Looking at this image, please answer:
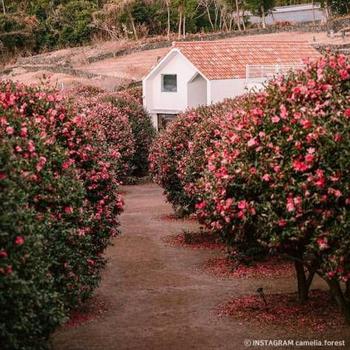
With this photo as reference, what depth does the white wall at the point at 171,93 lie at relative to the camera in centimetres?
4950

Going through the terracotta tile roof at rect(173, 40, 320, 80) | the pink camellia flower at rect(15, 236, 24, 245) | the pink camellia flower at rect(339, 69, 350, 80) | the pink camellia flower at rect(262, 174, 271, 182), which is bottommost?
the pink camellia flower at rect(15, 236, 24, 245)

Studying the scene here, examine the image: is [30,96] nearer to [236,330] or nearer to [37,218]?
[37,218]

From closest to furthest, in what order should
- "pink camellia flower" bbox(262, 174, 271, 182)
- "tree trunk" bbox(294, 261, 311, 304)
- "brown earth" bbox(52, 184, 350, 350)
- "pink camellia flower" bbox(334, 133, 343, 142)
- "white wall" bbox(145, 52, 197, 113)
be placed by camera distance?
1. "pink camellia flower" bbox(334, 133, 343, 142)
2. "pink camellia flower" bbox(262, 174, 271, 182)
3. "brown earth" bbox(52, 184, 350, 350)
4. "tree trunk" bbox(294, 261, 311, 304)
5. "white wall" bbox(145, 52, 197, 113)

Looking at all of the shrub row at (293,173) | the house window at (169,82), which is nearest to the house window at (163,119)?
the house window at (169,82)

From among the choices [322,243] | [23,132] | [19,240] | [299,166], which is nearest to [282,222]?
[322,243]

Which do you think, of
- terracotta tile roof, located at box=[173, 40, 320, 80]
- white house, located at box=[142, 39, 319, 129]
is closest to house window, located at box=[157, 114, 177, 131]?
white house, located at box=[142, 39, 319, 129]

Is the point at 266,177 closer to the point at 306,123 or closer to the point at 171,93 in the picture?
the point at 306,123

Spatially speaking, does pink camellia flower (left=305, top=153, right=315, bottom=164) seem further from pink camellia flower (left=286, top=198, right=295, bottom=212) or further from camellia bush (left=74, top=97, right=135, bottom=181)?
camellia bush (left=74, top=97, right=135, bottom=181)

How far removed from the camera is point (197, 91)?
5003cm

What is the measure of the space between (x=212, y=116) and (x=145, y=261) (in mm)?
5144

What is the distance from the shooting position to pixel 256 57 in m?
48.4

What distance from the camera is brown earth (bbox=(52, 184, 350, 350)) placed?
48.9 ft

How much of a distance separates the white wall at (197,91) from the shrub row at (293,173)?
34835 millimetres

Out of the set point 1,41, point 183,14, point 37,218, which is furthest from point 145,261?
point 1,41
